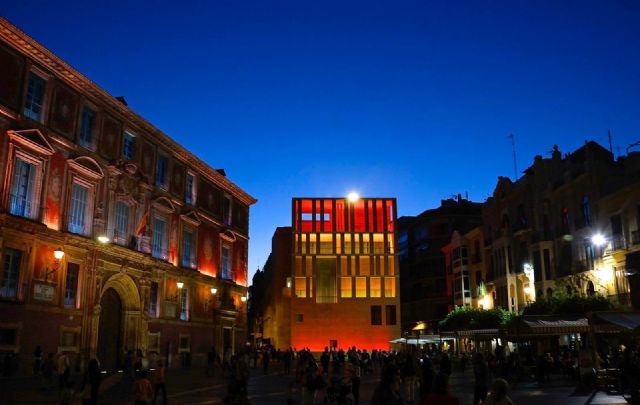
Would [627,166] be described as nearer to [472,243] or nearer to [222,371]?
[472,243]

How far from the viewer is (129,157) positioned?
34125 millimetres

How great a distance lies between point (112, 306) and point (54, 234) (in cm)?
742

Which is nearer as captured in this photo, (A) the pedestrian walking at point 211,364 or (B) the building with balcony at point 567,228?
(A) the pedestrian walking at point 211,364

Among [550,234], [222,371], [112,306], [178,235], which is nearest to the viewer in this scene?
[112,306]

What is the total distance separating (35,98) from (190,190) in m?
15.8

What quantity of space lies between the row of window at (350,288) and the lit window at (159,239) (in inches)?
1340

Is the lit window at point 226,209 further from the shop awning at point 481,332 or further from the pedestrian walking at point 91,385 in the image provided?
the pedestrian walking at point 91,385

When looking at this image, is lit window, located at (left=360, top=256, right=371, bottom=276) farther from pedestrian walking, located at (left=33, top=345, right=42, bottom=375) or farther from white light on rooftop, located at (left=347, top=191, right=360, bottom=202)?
pedestrian walking, located at (left=33, top=345, right=42, bottom=375)

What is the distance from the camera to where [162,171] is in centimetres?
3794

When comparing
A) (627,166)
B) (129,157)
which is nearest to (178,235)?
(129,157)

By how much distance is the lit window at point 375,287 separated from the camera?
69625 mm

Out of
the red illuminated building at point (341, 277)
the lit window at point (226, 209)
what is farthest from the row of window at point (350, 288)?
the lit window at point (226, 209)

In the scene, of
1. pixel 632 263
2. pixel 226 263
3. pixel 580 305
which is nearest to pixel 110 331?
pixel 226 263

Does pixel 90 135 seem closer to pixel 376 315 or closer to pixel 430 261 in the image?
pixel 376 315
